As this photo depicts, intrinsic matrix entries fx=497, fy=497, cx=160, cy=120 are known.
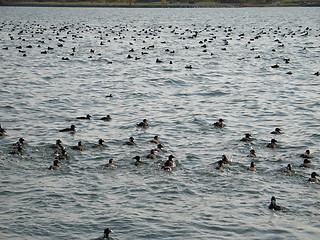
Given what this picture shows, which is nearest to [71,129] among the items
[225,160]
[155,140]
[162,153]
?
[155,140]

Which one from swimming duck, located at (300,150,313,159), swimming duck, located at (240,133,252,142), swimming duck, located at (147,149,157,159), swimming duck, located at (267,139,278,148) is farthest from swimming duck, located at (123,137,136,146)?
swimming duck, located at (300,150,313,159)

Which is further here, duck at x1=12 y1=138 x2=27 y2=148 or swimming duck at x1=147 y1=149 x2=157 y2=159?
duck at x1=12 y1=138 x2=27 y2=148

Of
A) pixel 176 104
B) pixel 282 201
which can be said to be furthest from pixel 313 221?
pixel 176 104

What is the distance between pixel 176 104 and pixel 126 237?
19.6 m

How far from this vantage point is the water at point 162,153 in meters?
17.8

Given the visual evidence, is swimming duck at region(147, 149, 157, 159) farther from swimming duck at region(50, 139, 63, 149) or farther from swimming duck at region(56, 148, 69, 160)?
swimming duck at region(50, 139, 63, 149)

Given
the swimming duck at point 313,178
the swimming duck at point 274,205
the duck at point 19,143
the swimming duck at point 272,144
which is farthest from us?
the swimming duck at point 272,144

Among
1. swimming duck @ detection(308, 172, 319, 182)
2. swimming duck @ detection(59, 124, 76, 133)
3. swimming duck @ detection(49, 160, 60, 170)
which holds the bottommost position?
swimming duck @ detection(308, 172, 319, 182)

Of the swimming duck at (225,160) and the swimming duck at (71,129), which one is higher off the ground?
the swimming duck at (71,129)

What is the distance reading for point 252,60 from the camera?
56875 mm

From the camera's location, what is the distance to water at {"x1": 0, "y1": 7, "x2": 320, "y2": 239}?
58.4 ft

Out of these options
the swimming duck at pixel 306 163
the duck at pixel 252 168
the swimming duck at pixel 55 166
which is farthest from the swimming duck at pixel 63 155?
the swimming duck at pixel 306 163

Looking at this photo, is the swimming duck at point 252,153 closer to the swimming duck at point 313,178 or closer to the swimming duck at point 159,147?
the swimming duck at point 313,178

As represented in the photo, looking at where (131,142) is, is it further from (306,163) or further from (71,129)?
(306,163)
